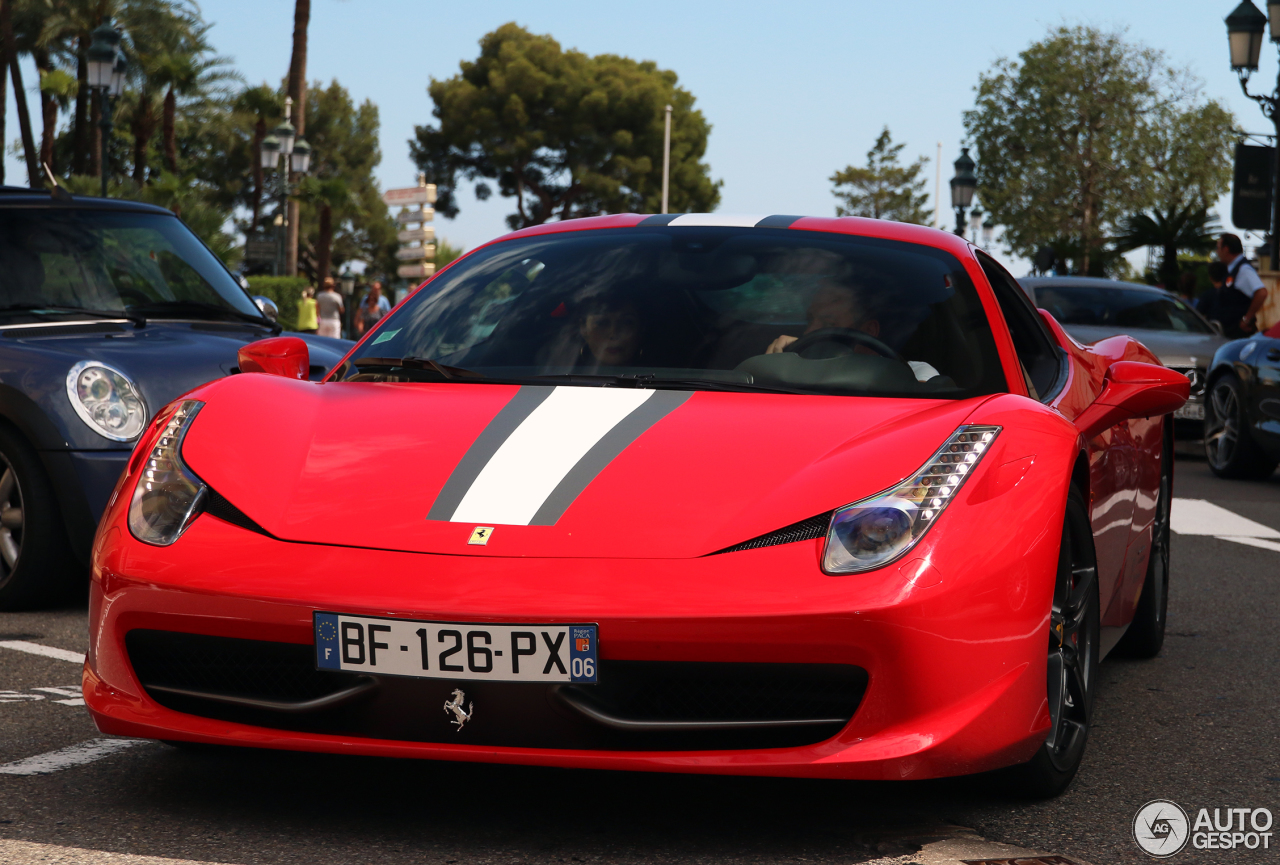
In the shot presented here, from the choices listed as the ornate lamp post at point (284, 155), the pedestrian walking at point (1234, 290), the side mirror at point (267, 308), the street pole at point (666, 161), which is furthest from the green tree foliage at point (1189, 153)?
the side mirror at point (267, 308)

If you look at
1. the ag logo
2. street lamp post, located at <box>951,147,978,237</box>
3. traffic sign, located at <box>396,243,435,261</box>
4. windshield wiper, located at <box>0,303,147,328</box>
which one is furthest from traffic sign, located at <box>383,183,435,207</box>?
the ag logo

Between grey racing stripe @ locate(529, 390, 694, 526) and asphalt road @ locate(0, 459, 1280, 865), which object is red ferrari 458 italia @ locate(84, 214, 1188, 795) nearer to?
grey racing stripe @ locate(529, 390, 694, 526)

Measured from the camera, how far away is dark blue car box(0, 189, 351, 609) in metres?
5.54

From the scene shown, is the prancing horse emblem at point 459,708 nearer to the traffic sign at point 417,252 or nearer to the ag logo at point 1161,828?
the ag logo at point 1161,828

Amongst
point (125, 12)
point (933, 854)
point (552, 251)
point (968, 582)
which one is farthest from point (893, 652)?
point (125, 12)

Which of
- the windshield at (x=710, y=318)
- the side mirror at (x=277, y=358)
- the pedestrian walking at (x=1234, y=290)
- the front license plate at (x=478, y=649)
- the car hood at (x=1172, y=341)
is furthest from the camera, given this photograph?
the pedestrian walking at (x=1234, y=290)

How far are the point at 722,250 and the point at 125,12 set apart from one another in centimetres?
4319

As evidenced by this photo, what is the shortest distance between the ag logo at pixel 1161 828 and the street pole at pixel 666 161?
61563 millimetres

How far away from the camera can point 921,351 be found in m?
3.66

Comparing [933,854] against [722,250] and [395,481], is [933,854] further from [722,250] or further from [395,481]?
[722,250]

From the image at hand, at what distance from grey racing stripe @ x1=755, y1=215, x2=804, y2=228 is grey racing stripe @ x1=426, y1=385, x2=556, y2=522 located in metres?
0.97

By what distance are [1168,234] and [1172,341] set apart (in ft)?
44.9

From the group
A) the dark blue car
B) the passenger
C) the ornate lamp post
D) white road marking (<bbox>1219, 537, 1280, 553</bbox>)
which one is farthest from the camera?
the ornate lamp post

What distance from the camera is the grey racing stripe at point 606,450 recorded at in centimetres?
295
